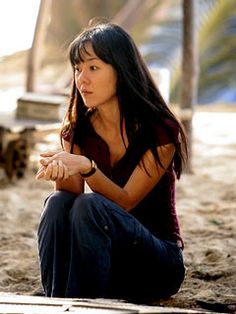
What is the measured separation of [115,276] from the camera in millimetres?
2504

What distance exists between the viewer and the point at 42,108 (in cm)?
535

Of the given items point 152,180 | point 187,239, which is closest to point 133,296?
point 152,180

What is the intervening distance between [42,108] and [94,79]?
296 cm

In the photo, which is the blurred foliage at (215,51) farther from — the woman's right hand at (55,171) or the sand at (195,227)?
the woman's right hand at (55,171)

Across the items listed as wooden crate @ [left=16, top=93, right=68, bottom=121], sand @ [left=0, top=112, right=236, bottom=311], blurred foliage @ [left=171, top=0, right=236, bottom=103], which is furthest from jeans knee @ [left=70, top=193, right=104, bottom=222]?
blurred foliage @ [left=171, top=0, right=236, bottom=103]

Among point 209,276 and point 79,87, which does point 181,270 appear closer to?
point 209,276

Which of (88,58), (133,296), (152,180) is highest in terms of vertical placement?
(88,58)

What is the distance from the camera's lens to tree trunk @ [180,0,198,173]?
213 inches

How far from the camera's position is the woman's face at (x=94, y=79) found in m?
2.42

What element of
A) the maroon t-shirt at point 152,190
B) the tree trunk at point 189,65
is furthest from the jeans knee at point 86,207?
the tree trunk at point 189,65

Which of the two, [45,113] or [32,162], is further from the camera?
[32,162]

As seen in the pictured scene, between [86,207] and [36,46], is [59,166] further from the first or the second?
[36,46]

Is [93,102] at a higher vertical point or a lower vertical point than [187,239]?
higher

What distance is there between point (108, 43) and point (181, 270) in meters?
0.81
